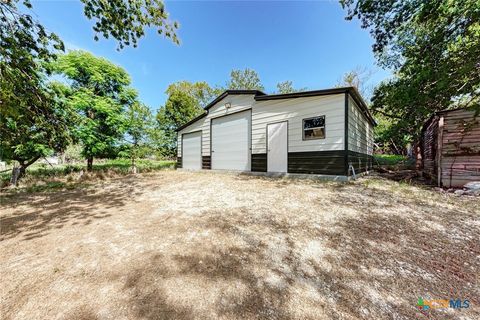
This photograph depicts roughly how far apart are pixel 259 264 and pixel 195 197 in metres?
3.06

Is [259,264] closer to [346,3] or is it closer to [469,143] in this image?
[469,143]

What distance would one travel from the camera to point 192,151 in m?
11.9

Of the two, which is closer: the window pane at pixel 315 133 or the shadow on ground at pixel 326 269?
the shadow on ground at pixel 326 269

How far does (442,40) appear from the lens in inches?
229

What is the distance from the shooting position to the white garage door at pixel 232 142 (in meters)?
9.02

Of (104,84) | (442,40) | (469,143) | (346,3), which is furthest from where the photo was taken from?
(104,84)

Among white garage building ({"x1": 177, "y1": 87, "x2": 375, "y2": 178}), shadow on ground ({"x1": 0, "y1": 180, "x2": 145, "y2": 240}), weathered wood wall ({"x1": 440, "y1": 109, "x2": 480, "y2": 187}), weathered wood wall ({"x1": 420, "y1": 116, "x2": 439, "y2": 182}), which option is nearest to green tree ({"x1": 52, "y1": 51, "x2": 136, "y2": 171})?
shadow on ground ({"x1": 0, "y1": 180, "x2": 145, "y2": 240})

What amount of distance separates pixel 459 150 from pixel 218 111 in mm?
9465

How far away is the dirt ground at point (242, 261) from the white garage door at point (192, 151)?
7.70 metres

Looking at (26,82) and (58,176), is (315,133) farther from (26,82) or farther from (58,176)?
(58,176)

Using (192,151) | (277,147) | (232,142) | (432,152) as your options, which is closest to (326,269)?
(277,147)

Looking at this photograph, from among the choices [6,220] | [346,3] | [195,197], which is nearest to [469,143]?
[346,3]

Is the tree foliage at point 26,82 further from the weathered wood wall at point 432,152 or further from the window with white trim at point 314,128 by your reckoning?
the weathered wood wall at point 432,152

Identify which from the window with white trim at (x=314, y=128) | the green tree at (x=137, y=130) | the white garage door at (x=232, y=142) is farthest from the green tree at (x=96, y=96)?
the window with white trim at (x=314, y=128)
